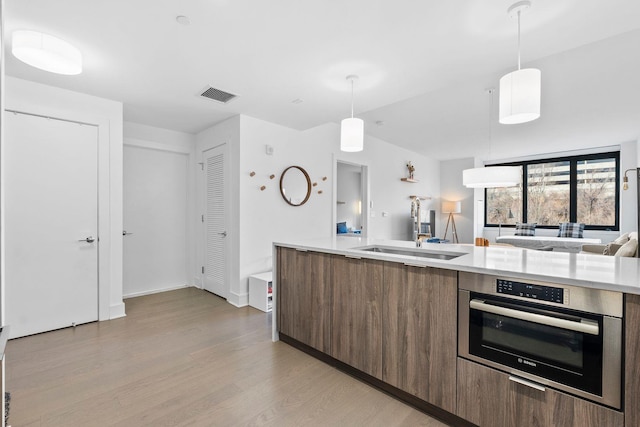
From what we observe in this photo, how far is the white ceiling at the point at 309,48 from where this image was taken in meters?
1.82

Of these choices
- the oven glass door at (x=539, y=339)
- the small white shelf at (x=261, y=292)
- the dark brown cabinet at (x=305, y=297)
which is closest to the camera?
the oven glass door at (x=539, y=339)

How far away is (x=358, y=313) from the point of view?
2059 mm

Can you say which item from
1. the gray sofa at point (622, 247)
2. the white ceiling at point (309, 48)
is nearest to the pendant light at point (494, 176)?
the white ceiling at point (309, 48)

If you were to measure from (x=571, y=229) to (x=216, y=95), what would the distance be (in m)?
7.37

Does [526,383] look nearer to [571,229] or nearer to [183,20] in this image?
[183,20]

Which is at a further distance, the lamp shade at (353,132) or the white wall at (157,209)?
the white wall at (157,209)

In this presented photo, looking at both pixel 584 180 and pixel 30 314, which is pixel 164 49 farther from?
pixel 584 180

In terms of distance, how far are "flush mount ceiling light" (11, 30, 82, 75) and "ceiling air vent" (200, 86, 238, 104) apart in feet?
3.44

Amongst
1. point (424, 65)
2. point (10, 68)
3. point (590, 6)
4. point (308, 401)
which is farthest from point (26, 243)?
point (590, 6)

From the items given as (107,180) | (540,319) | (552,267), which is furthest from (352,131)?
(107,180)

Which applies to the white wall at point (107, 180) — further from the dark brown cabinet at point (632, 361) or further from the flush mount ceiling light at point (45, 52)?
the dark brown cabinet at point (632, 361)

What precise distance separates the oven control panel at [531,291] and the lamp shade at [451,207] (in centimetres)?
673

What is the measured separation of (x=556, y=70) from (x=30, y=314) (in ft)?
18.5

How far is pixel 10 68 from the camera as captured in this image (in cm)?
259
